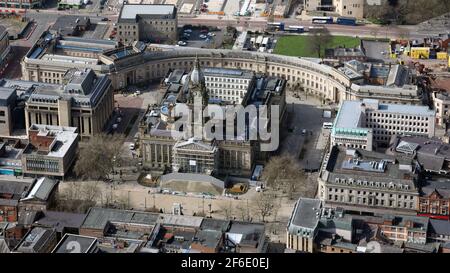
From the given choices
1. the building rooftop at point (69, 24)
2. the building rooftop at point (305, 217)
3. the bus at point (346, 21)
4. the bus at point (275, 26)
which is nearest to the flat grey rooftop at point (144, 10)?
the building rooftop at point (69, 24)

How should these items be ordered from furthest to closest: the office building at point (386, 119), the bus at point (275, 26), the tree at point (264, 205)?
1. the bus at point (275, 26)
2. the office building at point (386, 119)
3. the tree at point (264, 205)

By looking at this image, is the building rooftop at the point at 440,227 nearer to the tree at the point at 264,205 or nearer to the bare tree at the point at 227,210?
the tree at the point at 264,205

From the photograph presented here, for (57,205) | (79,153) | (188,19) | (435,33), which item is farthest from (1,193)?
(435,33)

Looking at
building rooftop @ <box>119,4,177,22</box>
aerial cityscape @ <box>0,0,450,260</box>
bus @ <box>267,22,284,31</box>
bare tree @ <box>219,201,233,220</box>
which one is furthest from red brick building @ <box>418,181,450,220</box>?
building rooftop @ <box>119,4,177,22</box>

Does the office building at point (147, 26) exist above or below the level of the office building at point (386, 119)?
above

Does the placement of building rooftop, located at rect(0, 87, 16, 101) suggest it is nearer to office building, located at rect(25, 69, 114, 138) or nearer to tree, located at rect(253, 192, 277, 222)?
office building, located at rect(25, 69, 114, 138)
